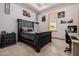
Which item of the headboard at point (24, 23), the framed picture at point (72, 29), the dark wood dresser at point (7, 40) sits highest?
the headboard at point (24, 23)

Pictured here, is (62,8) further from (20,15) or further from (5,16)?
(5,16)

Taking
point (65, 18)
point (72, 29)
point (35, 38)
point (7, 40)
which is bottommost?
point (7, 40)

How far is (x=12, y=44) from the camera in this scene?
3.56 m

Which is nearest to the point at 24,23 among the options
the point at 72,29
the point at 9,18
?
the point at 9,18

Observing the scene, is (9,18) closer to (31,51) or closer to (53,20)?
(31,51)

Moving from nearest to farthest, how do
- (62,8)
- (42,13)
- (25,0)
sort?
(25,0), (62,8), (42,13)

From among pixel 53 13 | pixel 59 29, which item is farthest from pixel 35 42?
pixel 53 13

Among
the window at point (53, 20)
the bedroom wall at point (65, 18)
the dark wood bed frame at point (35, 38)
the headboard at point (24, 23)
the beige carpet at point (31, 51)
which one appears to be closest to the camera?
the bedroom wall at point (65, 18)

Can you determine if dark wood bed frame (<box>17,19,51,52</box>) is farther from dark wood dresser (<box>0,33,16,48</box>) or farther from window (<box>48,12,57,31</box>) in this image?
window (<box>48,12,57,31</box>)

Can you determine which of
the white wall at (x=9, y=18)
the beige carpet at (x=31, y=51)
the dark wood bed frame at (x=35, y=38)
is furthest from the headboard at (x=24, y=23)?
the beige carpet at (x=31, y=51)

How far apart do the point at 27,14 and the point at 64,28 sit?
1.46 meters

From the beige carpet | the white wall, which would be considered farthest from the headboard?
the beige carpet

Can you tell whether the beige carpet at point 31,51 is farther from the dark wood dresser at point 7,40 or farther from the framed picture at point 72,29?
the framed picture at point 72,29

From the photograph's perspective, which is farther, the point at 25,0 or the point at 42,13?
the point at 42,13
